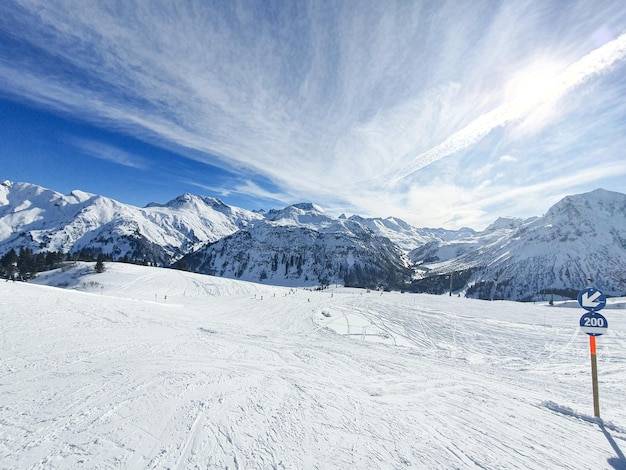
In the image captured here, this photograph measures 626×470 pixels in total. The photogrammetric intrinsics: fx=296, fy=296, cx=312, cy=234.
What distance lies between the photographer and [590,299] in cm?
782

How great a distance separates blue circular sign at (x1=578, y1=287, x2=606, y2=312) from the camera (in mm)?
7664

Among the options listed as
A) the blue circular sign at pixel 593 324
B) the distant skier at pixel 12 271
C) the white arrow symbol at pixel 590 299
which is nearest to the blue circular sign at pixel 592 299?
the white arrow symbol at pixel 590 299

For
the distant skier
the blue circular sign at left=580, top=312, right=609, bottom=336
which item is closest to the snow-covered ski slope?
the blue circular sign at left=580, top=312, right=609, bottom=336

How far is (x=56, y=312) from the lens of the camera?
1661 cm

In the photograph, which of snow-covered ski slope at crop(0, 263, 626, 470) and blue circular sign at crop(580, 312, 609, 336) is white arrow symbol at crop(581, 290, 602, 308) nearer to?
blue circular sign at crop(580, 312, 609, 336)

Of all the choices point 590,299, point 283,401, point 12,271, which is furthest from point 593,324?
point 12,271

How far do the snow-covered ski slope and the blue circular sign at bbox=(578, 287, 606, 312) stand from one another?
2.56 meters

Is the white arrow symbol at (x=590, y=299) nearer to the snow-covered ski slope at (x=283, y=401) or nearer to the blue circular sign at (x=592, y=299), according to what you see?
the blue circular sign at (x=592, y=299)

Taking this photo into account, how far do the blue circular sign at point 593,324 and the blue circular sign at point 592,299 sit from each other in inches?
7.1

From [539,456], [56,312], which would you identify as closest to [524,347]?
[539,456]

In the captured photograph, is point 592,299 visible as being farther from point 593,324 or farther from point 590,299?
point 593,324

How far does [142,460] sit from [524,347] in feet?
60.8

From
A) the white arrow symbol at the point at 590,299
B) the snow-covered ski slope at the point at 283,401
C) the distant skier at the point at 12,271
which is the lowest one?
the distant skier at the point at 12,271

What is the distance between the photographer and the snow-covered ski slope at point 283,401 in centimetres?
501
